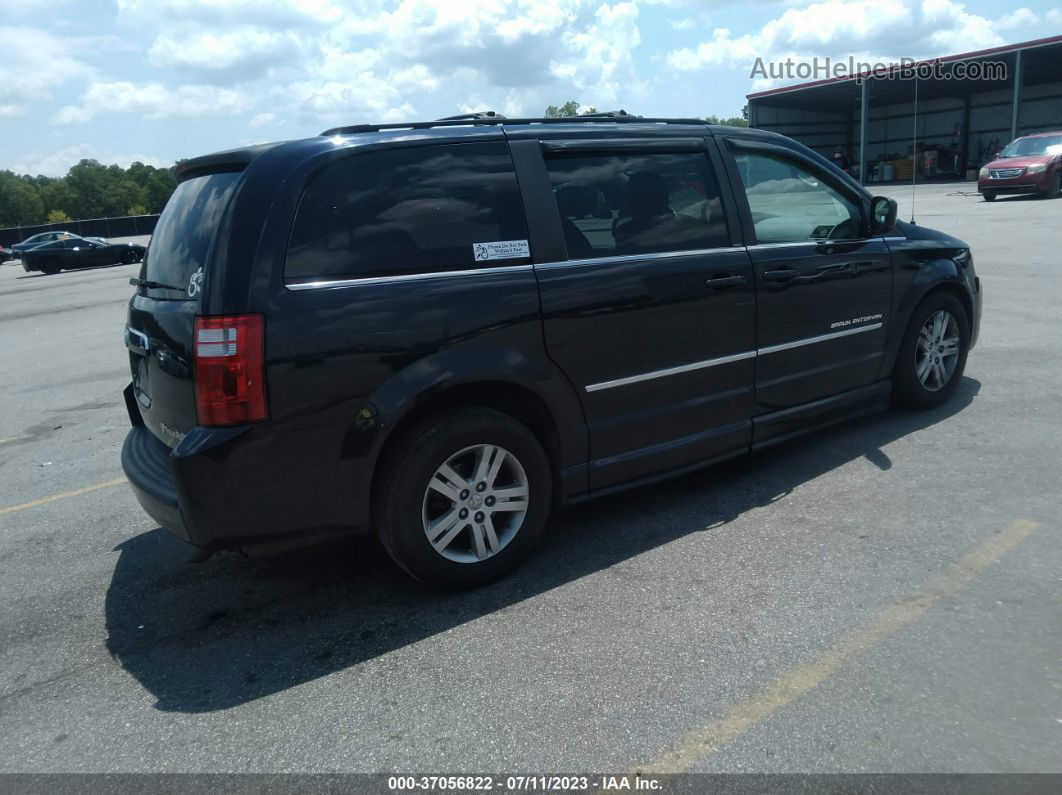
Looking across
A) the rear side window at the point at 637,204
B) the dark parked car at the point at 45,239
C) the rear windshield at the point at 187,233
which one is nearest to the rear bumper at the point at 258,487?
the rear windshield at the point at 187,233

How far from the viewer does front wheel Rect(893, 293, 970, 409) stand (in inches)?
227

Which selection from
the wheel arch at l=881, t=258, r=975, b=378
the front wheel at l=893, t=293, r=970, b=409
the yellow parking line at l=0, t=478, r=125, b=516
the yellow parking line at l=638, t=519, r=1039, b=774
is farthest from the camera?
the front wheel at l=893, t=293, r=970, b=409

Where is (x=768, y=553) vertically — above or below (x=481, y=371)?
below

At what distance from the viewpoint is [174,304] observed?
142 inches

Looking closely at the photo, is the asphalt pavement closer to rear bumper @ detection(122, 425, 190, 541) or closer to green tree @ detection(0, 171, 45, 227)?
rear bumper @ detection(122, 425, 190, 541)

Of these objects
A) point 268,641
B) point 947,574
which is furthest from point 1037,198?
point 268,641

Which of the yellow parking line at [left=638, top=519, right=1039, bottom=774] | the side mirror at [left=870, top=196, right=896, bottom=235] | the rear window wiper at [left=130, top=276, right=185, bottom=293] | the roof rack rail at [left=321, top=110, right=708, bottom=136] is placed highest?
the roof rack rail at [left=321, top=110, right=708, bottom=136]

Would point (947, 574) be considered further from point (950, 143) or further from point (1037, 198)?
point (950, 143)

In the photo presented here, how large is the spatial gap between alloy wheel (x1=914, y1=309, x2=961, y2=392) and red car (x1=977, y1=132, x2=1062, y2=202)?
21986 mm

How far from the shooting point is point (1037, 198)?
2545cm

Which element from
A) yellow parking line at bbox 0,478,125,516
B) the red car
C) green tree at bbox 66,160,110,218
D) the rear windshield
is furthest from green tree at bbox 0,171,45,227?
the rear windshield

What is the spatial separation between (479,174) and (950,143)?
2083 inches

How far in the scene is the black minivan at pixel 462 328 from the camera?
3.38 m

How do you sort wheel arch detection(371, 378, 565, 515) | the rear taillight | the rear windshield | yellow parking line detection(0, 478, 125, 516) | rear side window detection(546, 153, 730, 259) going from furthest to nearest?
yellow parking line detection(0, 478, 125, 516) → rear side window detection(546, 153, 730, 259) → wheel arch detection(371, 378, 565, 515) → the rear windshield → the rear taillight
